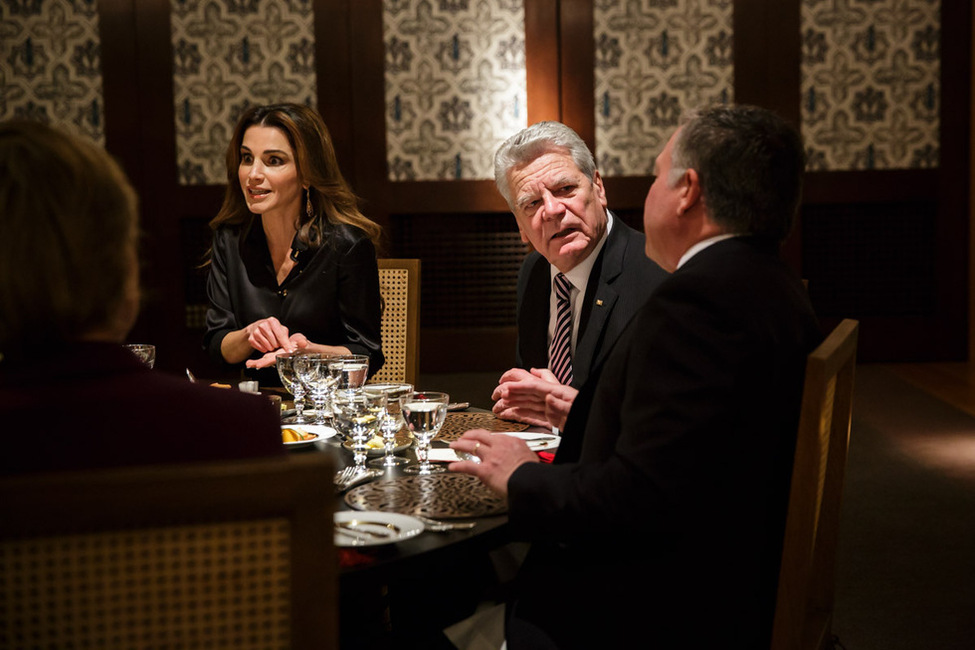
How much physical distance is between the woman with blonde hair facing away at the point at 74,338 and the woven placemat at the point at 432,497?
1.65 ft

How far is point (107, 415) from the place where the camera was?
2.99ft

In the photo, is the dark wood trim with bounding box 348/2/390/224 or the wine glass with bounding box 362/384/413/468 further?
the dark wood trim with bounding box 348/2/390/224

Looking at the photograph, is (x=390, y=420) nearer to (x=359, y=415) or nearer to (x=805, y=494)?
(x=359, y=415)

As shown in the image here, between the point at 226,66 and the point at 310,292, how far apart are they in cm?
386

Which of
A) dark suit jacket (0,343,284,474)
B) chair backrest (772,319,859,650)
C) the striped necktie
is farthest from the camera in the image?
the striped necktie

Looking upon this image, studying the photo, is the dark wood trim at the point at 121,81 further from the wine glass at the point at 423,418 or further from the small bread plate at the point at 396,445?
the wine glass at the point at 423,418

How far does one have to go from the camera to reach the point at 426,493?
152cm

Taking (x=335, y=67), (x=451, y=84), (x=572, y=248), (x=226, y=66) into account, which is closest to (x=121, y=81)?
(x=226, y=66)

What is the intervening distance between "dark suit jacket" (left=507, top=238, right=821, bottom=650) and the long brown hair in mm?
1851

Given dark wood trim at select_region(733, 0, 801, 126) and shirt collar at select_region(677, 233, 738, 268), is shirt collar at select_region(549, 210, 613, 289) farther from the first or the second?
dark wood trim at select_region(733, 0, 801, 126)

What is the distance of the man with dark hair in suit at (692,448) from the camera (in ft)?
3.98

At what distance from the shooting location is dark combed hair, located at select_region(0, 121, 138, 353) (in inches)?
35.3

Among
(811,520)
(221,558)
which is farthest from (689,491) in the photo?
(221,558)

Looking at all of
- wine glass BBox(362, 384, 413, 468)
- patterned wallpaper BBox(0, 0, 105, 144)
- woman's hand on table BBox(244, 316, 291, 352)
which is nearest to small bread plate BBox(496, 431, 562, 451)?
wine glass BBox(362, 384, 413, 468)
